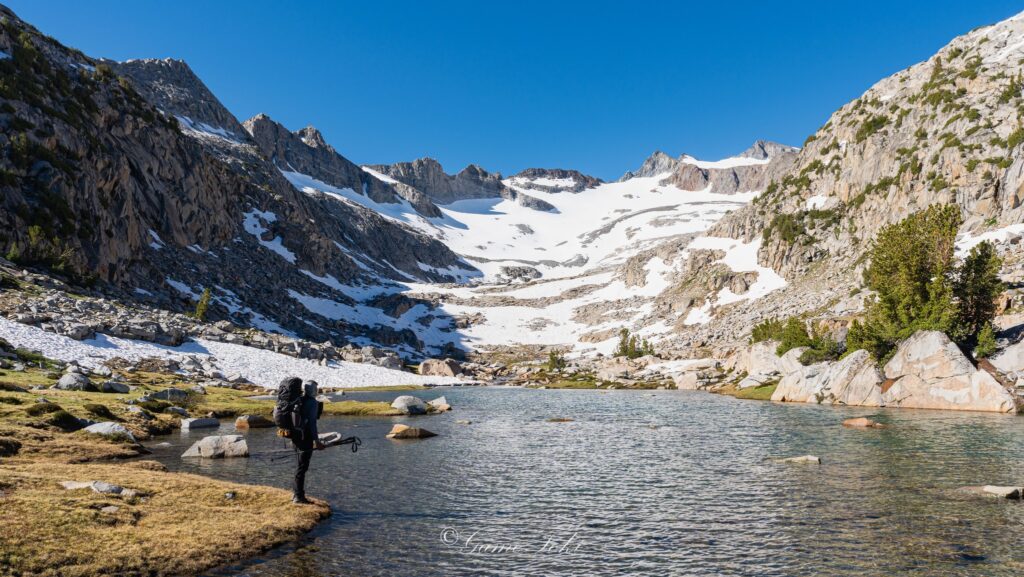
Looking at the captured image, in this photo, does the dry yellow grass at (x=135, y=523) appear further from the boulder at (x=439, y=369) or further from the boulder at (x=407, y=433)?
the boulder at (x=439, y=369)

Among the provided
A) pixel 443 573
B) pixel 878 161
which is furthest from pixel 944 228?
pixel 878 161

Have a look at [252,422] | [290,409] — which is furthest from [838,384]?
[290,409]

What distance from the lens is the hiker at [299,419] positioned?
56.2ft

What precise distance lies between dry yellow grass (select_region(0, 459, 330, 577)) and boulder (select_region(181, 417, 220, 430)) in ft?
Answer: 59.5

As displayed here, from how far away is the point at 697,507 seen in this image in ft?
61.6

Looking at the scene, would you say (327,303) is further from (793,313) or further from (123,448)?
(123,448)

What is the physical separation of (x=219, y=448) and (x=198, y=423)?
12.7 meters

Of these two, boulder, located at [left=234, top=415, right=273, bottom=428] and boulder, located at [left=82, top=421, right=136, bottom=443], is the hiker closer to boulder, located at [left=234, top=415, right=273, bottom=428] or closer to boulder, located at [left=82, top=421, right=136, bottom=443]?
boulder, located at [left=82, top=421, right=136, bottom=443]

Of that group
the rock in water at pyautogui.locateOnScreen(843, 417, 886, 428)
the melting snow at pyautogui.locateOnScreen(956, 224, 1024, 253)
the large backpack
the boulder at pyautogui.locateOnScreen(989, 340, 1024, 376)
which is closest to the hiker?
the large backpack

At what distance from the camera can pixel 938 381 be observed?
168ft

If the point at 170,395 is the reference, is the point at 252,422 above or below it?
below

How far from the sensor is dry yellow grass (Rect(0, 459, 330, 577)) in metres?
11.4

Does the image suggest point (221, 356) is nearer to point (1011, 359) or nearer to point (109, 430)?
point (109, 430)

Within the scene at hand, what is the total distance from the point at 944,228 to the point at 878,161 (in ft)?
306
